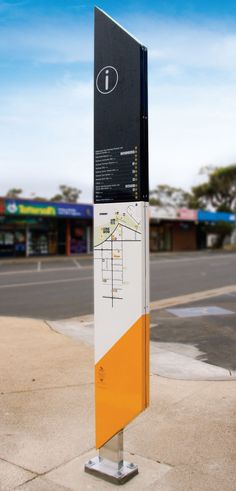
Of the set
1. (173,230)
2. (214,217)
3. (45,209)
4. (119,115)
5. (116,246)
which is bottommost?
(116,246)

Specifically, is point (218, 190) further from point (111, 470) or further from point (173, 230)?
point (111, 470)

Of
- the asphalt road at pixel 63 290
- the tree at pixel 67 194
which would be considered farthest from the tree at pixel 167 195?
the asphalt road at pixel 63 290

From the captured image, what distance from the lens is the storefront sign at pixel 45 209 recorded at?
3150 centimetres

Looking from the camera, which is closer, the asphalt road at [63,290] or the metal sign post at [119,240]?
the metal sign post at [119,240]

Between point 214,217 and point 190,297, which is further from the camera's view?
point 214,217

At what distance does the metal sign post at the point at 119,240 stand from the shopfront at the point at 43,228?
28162 mm

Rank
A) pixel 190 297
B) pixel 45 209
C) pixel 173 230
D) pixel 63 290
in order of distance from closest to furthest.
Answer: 1. pixel 190 297
2. pixel 63 290
3. pixel 45 209
4. pixel 173 230

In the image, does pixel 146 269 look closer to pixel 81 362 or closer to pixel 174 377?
pixel 174 377

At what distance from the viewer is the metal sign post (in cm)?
331

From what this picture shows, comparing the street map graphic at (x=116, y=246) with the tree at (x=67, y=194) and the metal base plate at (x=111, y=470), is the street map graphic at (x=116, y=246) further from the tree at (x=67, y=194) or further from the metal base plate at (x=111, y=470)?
the tree at (x=67, y=194)

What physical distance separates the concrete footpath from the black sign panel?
6.19ft

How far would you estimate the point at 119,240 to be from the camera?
11.4 feet

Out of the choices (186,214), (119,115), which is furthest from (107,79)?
(186,214)

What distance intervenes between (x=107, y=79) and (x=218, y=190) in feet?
214
